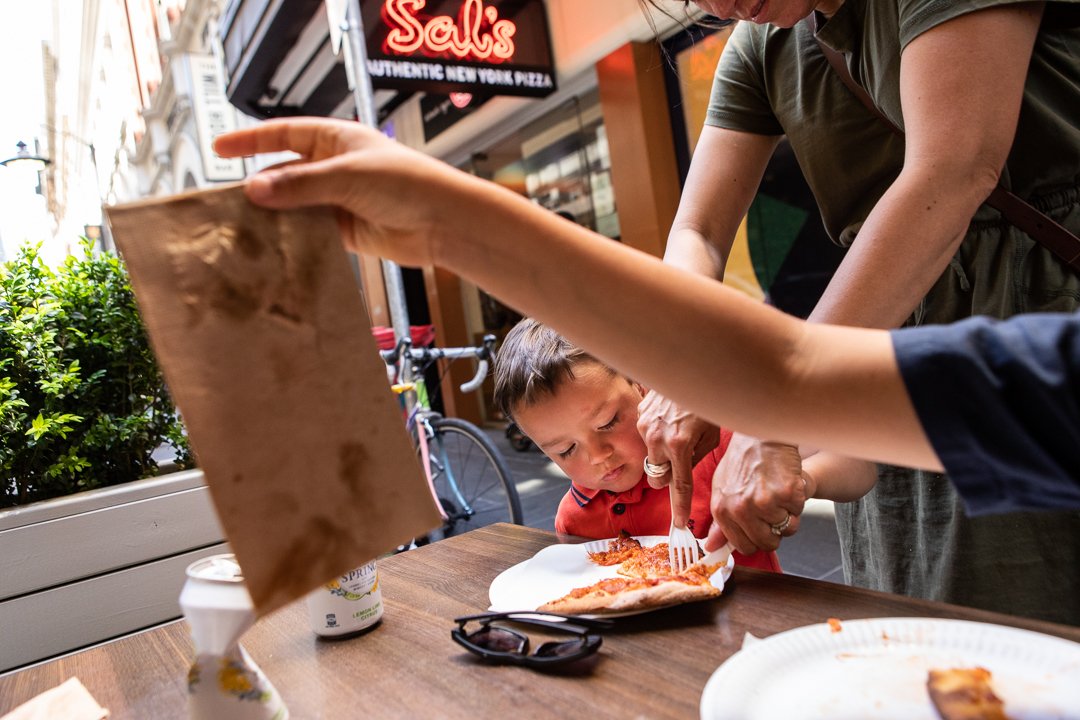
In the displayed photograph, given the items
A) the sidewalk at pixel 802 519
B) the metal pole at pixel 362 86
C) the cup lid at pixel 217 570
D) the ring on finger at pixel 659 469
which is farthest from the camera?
the metal pole at pixel 362 86

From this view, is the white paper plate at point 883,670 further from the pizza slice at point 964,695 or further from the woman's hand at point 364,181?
the woman's hand at point 364,181

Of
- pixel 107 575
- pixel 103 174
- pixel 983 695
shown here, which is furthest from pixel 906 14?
pixel 103 174

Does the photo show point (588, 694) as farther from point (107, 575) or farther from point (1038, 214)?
point (107, 575)

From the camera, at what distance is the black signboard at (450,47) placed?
4840mm

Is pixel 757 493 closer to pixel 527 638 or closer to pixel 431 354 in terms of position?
pixel 527 638

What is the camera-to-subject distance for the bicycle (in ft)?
13.3

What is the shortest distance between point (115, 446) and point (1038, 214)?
258 centimetres

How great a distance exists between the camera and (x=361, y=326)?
2.24ft

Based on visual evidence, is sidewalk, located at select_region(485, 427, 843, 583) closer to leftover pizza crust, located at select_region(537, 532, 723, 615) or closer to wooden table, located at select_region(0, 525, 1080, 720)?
leftover pizza crust, located at select_region(537, 532, 723, 615)

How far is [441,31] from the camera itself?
16.5ft

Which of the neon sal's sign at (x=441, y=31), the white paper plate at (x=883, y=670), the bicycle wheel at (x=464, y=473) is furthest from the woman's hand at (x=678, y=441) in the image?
the neon sal's sign at (x=441, y=31)

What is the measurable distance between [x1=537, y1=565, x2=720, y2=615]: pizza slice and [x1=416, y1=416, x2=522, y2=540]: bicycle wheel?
2.75 metres

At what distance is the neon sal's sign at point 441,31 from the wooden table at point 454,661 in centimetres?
442

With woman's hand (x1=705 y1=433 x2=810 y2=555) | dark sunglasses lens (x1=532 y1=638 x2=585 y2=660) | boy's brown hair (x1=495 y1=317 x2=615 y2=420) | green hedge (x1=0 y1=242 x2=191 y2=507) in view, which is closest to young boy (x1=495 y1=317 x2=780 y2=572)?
boy's brown hair (x1=495 y1=317 x2=615 y2=420)
